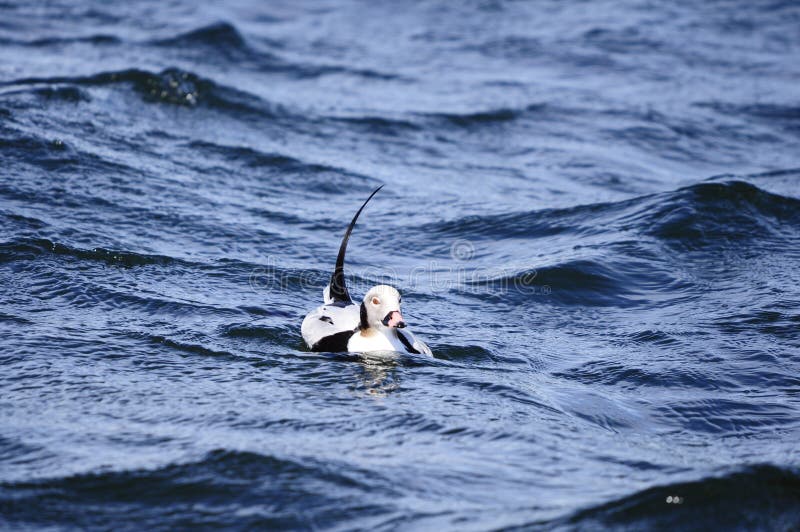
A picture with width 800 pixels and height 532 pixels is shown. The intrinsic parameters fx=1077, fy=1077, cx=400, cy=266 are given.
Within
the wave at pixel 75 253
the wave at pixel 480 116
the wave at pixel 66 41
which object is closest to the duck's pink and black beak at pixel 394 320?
the wave at pixel 75 253

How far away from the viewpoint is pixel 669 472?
588 centimetres

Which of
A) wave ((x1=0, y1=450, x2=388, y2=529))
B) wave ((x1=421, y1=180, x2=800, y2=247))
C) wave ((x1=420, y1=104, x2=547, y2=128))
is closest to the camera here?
wave ((x1=0, y1=450, x2=388, y2=529))

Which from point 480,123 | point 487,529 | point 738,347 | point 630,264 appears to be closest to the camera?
point 487,529

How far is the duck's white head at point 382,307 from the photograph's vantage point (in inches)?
295

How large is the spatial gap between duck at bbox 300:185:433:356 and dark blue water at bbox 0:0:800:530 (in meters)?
0.14

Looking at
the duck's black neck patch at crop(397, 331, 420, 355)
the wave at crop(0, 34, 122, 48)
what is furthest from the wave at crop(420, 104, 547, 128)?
the duck's black neck patch at crop(397, 331, 420, 355)

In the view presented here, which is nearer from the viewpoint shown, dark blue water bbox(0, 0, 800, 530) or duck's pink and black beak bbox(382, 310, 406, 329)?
dark blue water bbox(0, 0, 800, 530)

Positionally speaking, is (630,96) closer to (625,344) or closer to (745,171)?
(745,171)

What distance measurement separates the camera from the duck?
7551 millimetres

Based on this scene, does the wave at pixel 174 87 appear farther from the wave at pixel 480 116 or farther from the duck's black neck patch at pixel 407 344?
the duck's black neck patch at pixel 407 344

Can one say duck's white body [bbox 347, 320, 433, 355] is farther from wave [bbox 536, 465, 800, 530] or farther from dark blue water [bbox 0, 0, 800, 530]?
wave [bbox 536, 465, 800, 530]

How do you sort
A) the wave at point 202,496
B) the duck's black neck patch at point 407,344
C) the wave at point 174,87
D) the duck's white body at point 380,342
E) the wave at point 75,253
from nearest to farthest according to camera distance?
the wave at point 202,496 → the duck's white body at point 380,342 → the duck's black neck patch at point 407,344 → the wave at point 75,253 → the wave at point 174,87

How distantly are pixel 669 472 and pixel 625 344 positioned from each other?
2622 mm

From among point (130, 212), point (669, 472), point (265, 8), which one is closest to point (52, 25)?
point (265, 8)
